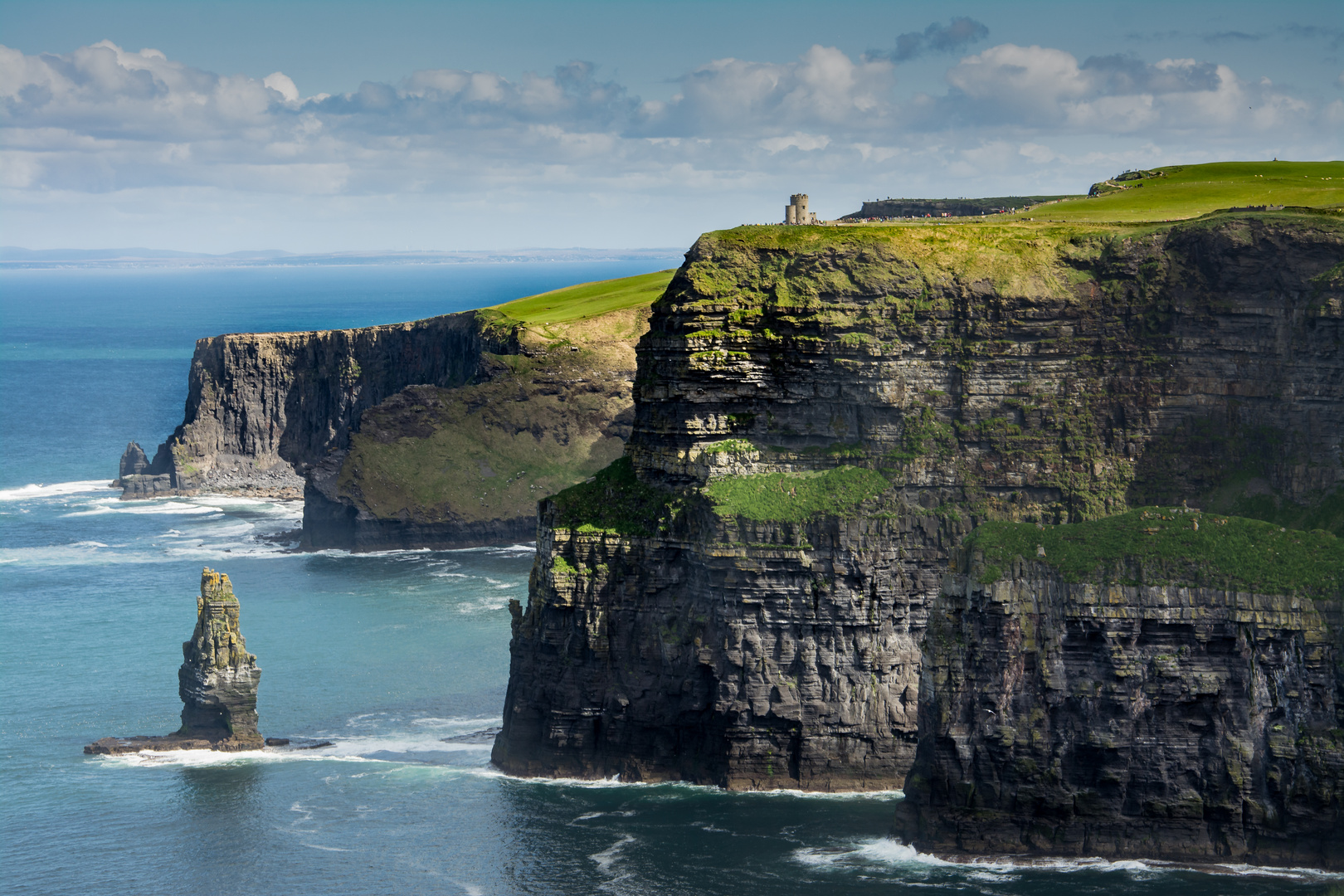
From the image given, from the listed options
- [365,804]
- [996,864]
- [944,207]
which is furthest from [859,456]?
[944,207]

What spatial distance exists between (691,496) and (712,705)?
1236 cm

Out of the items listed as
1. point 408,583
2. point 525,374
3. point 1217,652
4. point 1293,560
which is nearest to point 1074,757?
point 1217,652

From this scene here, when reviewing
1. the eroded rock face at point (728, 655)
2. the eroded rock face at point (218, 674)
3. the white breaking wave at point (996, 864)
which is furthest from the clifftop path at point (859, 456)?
the eroded rock face at point (218, 674)

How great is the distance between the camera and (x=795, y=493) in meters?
108

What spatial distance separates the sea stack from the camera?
114 meters

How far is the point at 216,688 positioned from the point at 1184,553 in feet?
197

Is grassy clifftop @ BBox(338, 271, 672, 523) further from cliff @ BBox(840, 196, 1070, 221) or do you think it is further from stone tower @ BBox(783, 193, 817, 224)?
stone tower @ BBox(783, 193, 817, 224)

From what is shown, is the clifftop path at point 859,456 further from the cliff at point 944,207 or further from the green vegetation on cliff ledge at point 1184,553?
the cliff at point 944,207

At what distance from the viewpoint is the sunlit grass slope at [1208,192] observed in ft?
419

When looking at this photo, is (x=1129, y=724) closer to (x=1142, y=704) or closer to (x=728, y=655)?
(x=1142, y=704)

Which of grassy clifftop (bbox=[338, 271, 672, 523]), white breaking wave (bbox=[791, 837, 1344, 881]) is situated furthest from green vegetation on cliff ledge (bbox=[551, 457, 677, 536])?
grassy clifftop (bbox=[338, 271, 672, 523])

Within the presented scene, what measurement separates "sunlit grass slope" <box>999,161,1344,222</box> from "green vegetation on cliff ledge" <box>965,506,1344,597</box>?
3096 cm

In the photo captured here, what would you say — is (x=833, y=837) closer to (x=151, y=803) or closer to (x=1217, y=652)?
(x=1217, y=652)

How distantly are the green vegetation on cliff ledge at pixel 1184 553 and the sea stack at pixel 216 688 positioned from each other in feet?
156
